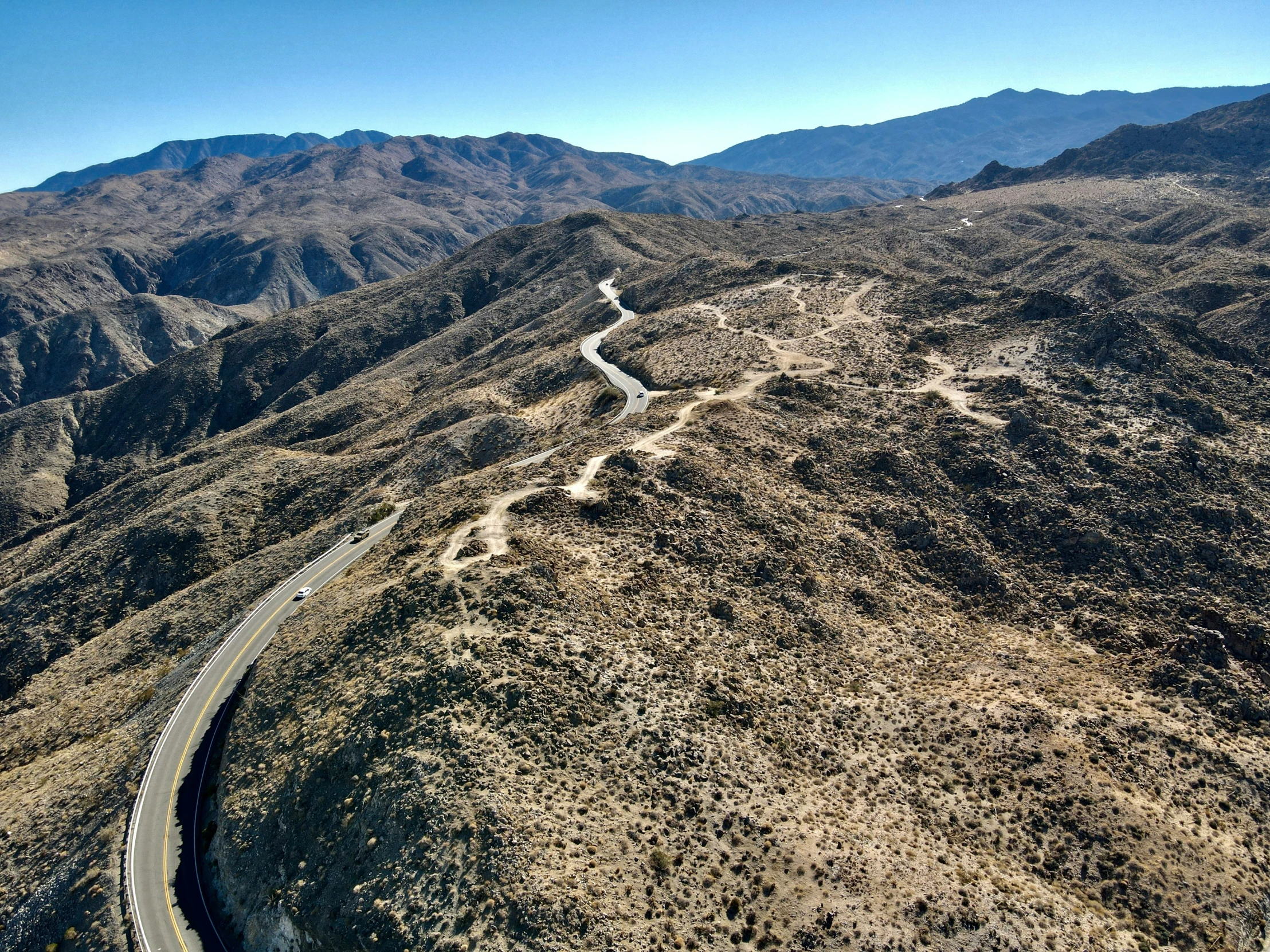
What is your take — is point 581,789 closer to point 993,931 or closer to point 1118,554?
point 993,931

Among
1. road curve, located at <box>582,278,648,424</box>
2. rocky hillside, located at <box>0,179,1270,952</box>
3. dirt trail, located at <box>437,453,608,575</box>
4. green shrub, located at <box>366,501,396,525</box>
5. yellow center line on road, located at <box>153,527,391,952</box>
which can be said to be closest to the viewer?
rocky hillside, located at <box>0,179,1270,952</box>

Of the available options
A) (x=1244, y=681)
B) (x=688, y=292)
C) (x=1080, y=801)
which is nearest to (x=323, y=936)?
(x=1080, y=801)

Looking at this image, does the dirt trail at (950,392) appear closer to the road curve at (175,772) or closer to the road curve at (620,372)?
the road curve at (620,372)

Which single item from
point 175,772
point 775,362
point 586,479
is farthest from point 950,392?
point 175,772

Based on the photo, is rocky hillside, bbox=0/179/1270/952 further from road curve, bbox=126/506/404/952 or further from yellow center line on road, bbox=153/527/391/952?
yellow center line on road, bbox=153/527/391/952

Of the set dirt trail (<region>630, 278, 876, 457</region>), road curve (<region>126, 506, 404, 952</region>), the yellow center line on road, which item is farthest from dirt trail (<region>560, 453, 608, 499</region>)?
the yellow center line on road

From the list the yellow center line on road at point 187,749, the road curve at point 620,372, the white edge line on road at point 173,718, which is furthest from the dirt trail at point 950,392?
the yellow center line on road at point 187,749
